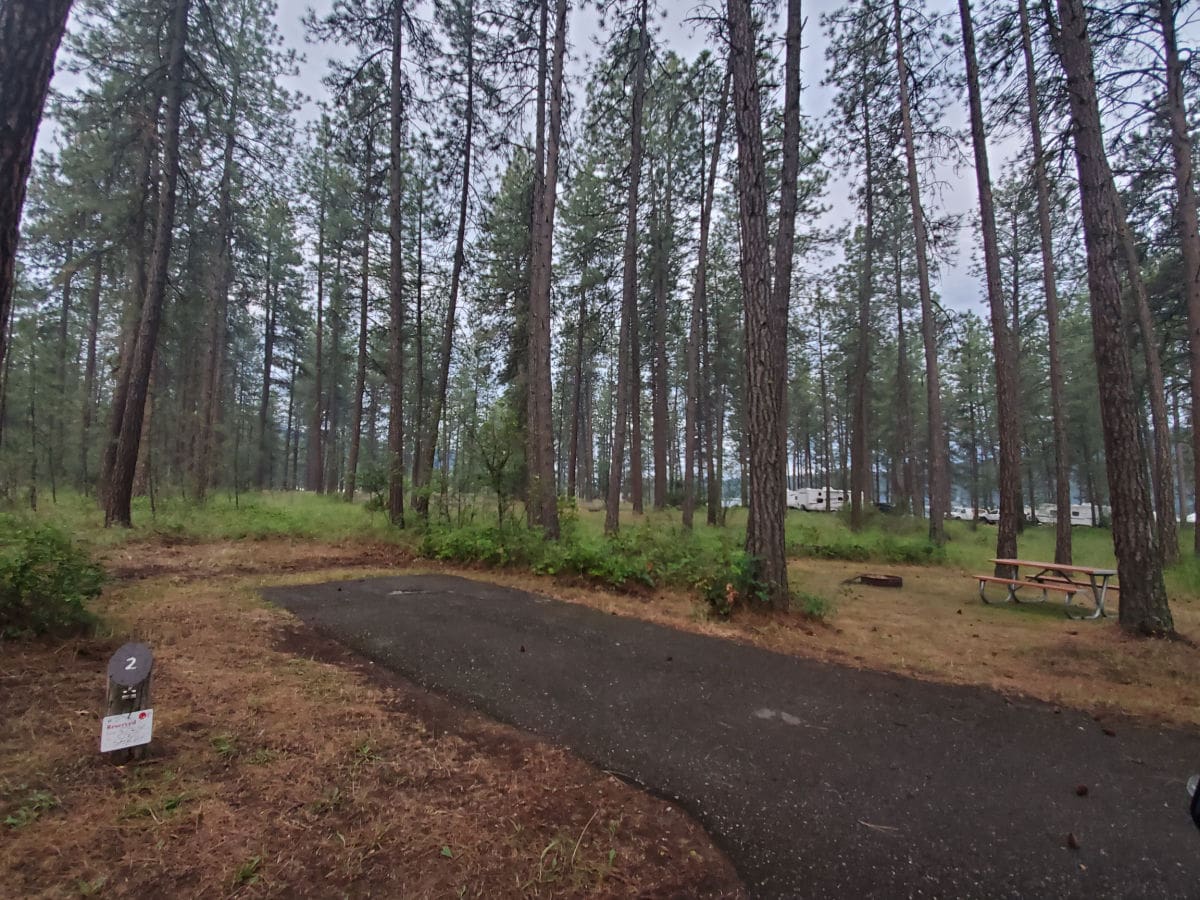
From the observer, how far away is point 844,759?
2.99 m

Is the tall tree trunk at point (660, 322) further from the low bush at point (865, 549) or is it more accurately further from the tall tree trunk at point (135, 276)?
the tall tree trunk at point (135, 276)

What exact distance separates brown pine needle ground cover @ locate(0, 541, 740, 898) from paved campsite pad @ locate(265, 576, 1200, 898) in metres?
0.35

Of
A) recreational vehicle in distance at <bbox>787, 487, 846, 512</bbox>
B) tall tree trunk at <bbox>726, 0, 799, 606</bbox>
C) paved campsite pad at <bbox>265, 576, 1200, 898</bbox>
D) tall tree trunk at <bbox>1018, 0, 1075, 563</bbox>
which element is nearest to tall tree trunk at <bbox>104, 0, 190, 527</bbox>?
paved campsite pad at <bbox>265, 576, 1200, 898</bbox>

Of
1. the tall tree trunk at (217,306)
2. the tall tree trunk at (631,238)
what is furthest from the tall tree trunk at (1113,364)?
the tall tree trunk at (217,306)

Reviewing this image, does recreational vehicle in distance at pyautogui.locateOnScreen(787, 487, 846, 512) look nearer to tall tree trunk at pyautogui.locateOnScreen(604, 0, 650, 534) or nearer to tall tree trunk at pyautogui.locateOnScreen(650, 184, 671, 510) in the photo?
tall tree trunk at pyautogui.locateOnScreen(650, 184, 671, 510)

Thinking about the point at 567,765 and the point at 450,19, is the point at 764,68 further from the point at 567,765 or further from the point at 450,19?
the point at 567,765

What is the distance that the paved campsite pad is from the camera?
2.14 metres

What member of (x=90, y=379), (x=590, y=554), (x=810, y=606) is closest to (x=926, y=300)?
(x=810, y=606)

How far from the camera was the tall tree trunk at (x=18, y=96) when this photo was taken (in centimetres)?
335

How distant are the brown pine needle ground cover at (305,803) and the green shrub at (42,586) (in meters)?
0.29

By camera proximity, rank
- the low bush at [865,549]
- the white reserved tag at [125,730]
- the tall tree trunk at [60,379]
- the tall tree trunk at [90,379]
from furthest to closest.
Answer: the tall tree trunk at [90,379], the tall tree trunk at [60,379], the low bush at [865,549], the white reserved tag at [125,730]

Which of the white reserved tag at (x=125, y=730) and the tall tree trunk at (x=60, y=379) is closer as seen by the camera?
the white reserved tag at (x=125, y=730)

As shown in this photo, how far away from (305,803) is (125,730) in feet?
3.13

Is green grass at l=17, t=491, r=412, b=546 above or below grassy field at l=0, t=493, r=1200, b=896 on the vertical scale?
above
